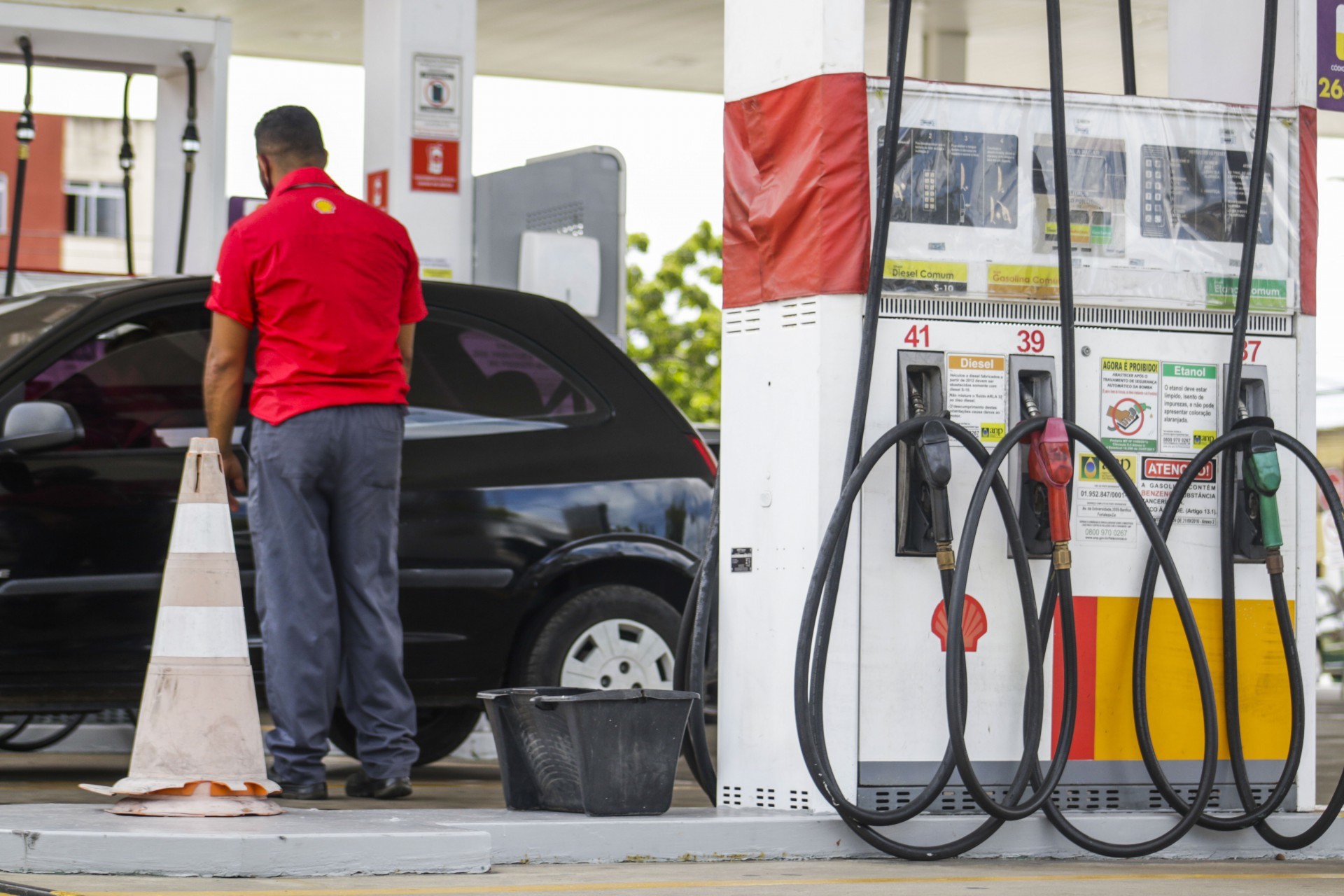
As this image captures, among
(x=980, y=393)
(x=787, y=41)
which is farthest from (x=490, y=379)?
(x=980, y=393)

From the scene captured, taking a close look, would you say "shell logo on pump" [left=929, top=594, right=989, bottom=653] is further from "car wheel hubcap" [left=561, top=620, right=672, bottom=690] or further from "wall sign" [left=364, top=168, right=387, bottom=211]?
"wall sign" [left=364, top=168, right=387, bottom=211]

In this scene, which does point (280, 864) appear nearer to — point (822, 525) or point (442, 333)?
point (822, 525)

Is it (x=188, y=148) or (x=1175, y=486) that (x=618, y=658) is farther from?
(x=188, y=148)

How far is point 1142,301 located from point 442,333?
2.71m

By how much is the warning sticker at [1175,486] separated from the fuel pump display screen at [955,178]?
0.77 meters

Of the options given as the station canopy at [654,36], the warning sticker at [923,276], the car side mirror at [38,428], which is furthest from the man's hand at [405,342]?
the station canopy at [654,36]

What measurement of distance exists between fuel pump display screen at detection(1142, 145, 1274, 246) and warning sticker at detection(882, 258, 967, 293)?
2.00 ft

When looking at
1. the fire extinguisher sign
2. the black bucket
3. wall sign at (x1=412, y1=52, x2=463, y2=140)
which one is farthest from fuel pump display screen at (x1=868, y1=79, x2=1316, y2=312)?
wall sign at (x1=412, y1=52, x2=463, y2=140)

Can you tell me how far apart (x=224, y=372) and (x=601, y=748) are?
5.47 ft

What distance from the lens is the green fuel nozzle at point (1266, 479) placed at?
18.2 feet

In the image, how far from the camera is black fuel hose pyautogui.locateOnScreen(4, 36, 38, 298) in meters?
10.7

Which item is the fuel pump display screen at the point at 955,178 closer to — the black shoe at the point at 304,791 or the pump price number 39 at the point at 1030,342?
the pump price number 39 at the point at 1030,342

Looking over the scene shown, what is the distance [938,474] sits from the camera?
514cm

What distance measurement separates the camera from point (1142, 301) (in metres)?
5.63
